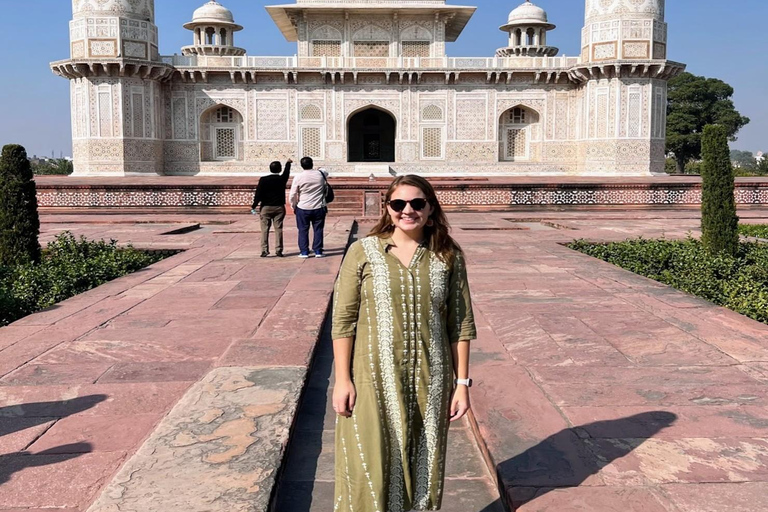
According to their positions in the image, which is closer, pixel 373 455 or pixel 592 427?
pixel 373 455

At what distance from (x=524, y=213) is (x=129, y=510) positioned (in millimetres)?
12204

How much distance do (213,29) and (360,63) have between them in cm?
771

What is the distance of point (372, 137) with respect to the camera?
2459cm

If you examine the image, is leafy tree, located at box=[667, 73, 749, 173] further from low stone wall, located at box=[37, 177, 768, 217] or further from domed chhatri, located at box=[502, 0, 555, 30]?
low stone wall, located at box=[37, 177, 768, 217]

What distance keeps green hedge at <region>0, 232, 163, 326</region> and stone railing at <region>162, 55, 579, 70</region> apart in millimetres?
14830

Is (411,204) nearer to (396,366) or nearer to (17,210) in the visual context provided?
(396,366)

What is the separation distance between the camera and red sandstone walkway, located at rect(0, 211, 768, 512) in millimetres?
1975

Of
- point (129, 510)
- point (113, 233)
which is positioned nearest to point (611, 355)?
point (129, 510)

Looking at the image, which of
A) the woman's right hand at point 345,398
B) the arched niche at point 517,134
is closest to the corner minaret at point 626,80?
the arched niche at point 517,134

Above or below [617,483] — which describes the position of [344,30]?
above

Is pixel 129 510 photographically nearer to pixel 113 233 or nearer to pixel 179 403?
pixel 179 403

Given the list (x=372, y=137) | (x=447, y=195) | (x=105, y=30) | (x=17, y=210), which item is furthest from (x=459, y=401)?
(x=372, y=137)

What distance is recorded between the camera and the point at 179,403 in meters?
2.62

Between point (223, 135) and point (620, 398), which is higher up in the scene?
point (223, 135)
